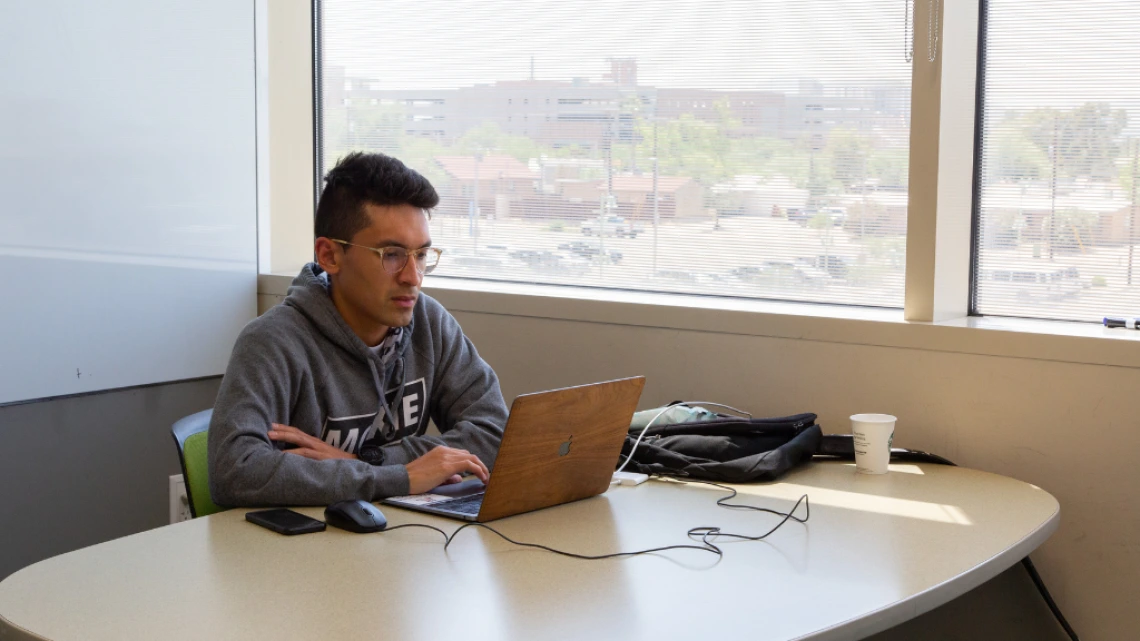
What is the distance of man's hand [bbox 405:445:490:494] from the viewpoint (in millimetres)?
2004

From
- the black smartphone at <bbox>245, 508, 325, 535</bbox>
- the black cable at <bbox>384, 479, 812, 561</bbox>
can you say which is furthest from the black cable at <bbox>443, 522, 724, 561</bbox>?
the black smartphone at <bbox>245, 508, 325, 535</bbox>

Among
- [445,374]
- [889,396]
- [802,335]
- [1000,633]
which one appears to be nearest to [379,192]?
[445,374]

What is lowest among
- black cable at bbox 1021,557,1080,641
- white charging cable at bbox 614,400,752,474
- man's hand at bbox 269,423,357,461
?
black cable at bbox 1021,557,1080,641

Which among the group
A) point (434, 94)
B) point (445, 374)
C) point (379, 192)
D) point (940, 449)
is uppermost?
point (434, 94)

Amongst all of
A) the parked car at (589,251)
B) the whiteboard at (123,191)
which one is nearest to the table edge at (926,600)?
the parked car at (589,251)

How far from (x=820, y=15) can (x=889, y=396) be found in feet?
3.27

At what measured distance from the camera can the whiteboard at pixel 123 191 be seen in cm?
290

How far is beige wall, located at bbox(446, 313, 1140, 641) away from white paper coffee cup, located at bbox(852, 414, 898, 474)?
284 mm

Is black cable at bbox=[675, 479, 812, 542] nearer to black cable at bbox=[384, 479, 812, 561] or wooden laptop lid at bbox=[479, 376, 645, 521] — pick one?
black cable at bbox=[384, 479, 812, 561]

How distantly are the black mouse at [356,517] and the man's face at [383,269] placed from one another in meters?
0.49

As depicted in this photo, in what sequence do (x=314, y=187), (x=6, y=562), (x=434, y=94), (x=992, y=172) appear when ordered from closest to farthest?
1. (x=992, y=172)
2. (x=6, y=562)
3. (x=434, y=94)
4. (x=314, y=187)

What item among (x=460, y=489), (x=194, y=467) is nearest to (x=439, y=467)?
(x=460, y=489)

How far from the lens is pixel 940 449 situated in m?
2.48

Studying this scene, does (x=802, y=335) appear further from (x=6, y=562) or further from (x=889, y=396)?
(x=6, y=562)
